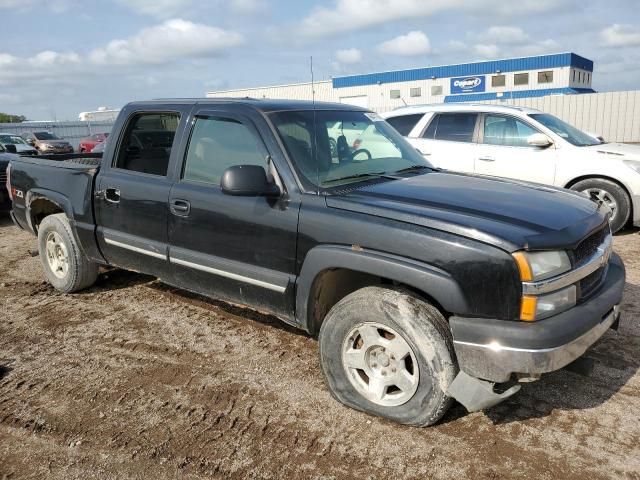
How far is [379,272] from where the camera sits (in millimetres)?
2838

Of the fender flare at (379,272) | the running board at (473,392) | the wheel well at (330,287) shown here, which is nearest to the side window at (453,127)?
the wheel well at (330,287)

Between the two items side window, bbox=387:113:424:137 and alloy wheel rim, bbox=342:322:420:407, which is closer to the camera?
alloy wheel rim, bbox=342:322:420:407

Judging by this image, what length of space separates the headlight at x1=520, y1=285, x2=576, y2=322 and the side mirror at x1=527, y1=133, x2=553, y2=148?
207 inches

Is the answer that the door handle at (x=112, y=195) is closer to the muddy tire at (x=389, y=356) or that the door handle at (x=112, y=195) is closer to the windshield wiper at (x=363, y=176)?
the windshield wiper at (x=363, y=176)

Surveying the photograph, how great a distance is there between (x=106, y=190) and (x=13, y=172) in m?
1.88

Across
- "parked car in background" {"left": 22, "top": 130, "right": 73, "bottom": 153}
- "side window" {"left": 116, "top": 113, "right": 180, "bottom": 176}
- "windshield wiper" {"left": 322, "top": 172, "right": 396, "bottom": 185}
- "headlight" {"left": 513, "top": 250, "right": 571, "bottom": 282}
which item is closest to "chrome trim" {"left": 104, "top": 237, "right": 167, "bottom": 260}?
"side window" {"left": 116, "top": 113, "right": 180, "bottom": 176}

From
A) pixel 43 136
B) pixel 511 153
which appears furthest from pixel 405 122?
pixel 43 136

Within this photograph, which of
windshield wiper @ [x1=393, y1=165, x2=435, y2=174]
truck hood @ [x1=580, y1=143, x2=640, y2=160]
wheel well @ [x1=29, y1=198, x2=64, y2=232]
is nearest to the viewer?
windshield wiper @ [x1=393, y1=165, x2=435, y2=174]

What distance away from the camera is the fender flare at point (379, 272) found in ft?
8.69

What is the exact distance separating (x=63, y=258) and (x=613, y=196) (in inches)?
270

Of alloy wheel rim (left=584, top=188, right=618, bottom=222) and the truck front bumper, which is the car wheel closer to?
alloy wheel rim (left=584, top=188, right=618, bottom=222)

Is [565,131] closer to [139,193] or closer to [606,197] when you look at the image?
[606,197]

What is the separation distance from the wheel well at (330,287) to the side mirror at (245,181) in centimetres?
64

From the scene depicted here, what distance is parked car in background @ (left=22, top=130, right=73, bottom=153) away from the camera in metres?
25.6
